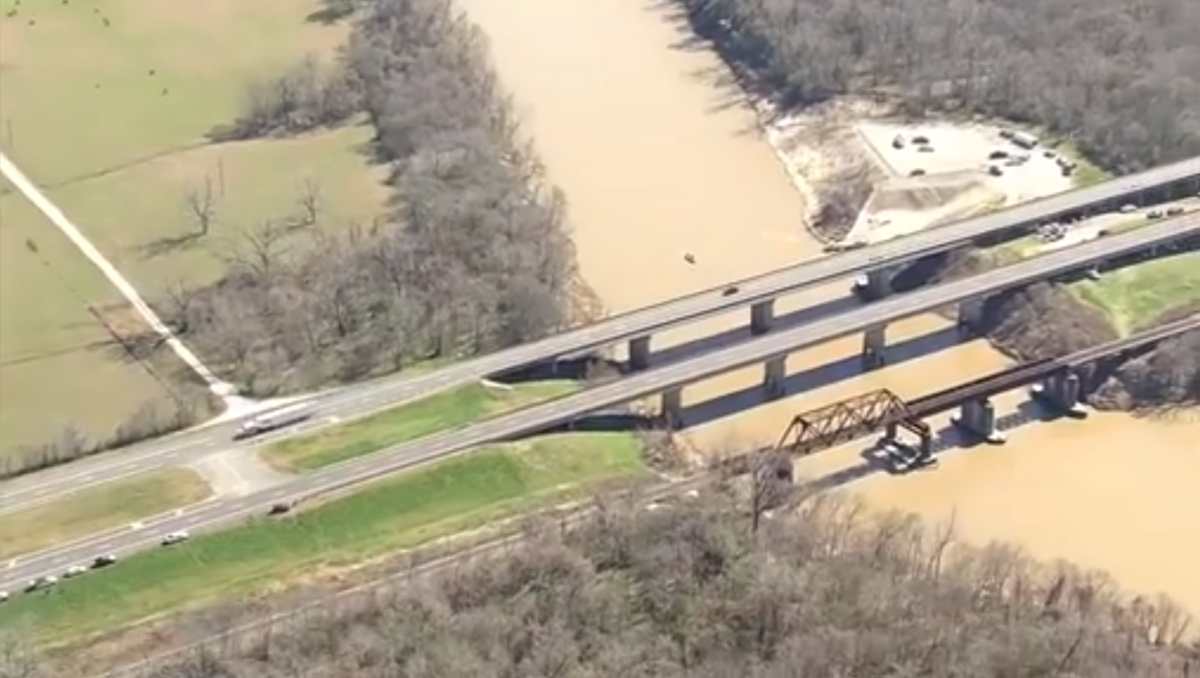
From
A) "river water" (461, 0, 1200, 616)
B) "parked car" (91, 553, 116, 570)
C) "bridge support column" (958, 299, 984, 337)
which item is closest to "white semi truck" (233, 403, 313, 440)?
"parked car" (91, 553, 116, 570)

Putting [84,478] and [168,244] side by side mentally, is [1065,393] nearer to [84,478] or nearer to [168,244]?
[84,478]

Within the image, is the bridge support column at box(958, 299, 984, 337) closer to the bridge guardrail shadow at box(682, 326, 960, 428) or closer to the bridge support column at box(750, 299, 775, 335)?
the bridge guardrail shadow at box(682, 326, 960, 428)

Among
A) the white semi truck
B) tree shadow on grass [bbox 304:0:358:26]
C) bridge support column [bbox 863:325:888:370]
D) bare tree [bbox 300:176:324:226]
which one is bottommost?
bridge support column [bbox 863:325:888:370]

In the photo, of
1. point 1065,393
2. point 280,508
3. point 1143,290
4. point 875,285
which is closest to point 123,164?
point 875,285

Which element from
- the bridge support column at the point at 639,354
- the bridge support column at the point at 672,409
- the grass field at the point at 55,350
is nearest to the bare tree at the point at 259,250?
the grass field at the point at 55,350

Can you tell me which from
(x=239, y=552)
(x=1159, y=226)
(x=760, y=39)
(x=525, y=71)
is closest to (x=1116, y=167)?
(x=1159, y=226)
